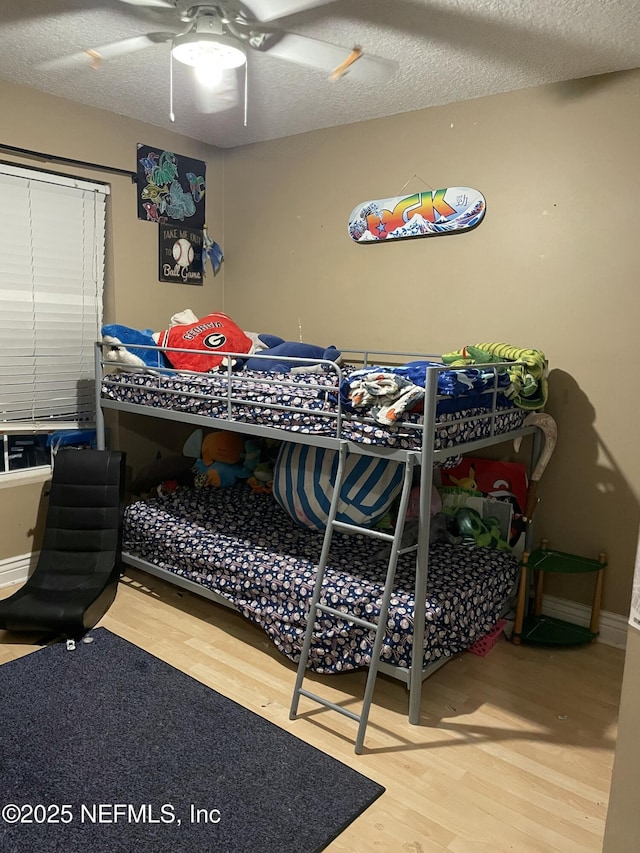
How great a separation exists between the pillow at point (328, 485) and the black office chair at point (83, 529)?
88 cm

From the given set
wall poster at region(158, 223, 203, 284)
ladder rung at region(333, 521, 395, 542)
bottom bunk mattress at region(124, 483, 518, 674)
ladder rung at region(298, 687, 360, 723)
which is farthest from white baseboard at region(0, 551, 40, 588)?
ladder rung at region(333, 521, 395, 542)

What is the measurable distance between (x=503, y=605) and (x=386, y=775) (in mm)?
1111

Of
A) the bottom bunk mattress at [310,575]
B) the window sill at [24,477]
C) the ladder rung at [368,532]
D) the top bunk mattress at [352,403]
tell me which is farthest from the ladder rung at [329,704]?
the window sill at [24,477]

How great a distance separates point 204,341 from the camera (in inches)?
130

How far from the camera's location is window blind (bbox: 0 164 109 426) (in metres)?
3.34

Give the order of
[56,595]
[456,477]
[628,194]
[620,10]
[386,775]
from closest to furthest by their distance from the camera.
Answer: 1. [386,775]
2. [620,10]
3. [628,194]
4. [56,595]
5. [456,477]

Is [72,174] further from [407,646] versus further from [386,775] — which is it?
[386,775]

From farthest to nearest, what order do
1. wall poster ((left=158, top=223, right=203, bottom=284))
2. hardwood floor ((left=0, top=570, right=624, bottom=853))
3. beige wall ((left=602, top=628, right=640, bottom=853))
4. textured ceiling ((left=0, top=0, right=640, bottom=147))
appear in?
wall poster ((left=158, top=223, right=203, bottom=284)) → textured ceiling ((left=0, top=0, right=640, bottom=147)) → hardwood floor ((left=0, top=570, right=624, bottom=853)) → beige wall ((left=602, top=628, right=640, bottom=853))

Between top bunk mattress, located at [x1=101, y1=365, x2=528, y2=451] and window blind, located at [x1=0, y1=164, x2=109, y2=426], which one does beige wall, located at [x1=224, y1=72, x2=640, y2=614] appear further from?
window blind, located at [x1=0, y1=164, x2=109, y2=426]

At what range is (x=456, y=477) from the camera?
10.9 ft

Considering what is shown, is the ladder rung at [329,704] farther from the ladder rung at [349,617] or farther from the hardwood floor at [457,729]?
the ladder rung at [349,617]

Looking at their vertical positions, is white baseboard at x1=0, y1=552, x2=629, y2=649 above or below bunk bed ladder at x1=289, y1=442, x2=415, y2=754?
below

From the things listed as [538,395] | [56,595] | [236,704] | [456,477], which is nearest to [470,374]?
[538,395]

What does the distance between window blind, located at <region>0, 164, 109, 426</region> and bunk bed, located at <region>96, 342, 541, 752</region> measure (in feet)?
1.10
